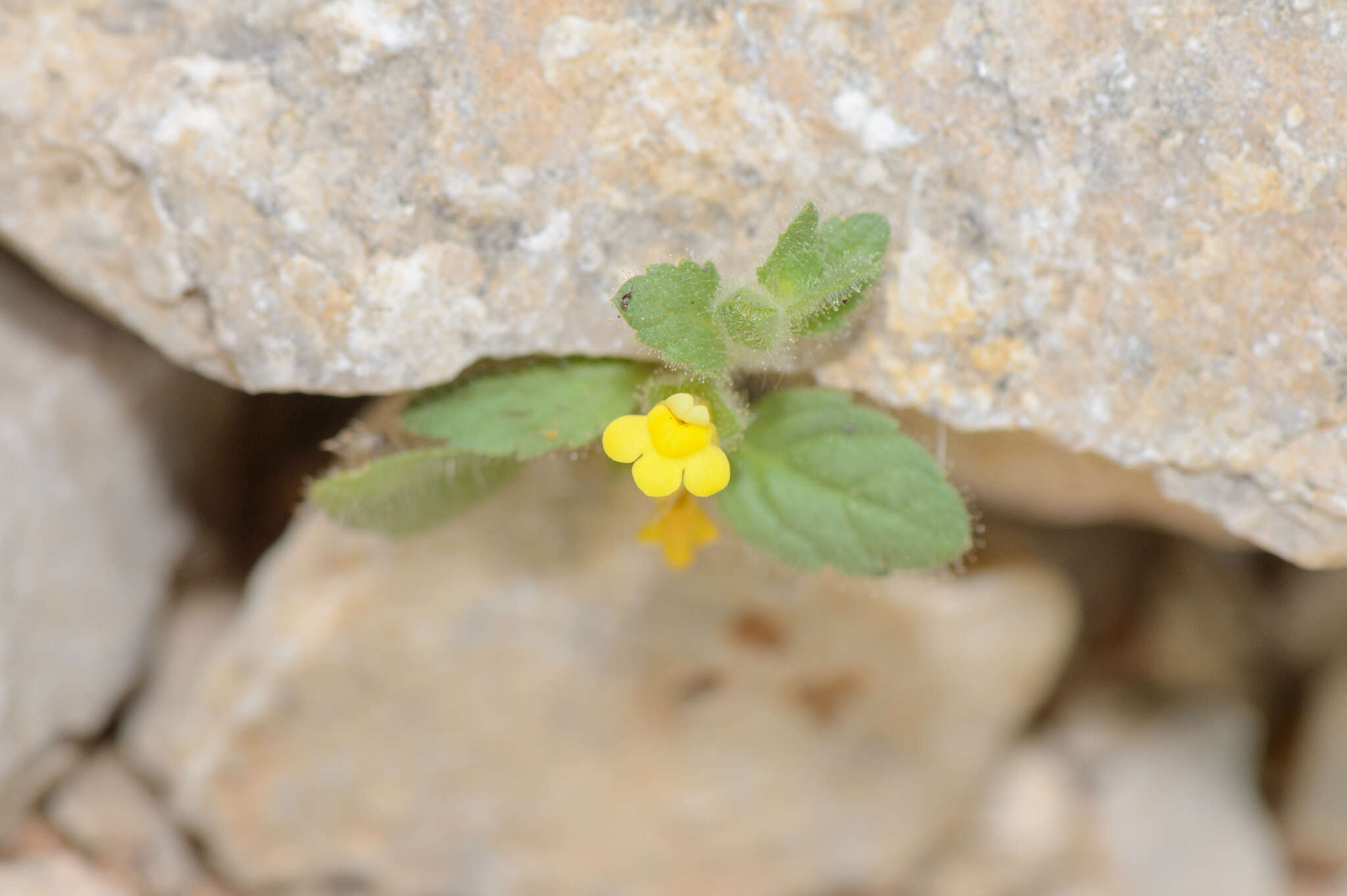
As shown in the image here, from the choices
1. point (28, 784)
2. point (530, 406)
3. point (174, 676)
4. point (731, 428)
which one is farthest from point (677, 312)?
point (28, 784)

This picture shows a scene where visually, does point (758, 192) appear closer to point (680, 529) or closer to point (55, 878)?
point (680, 529)

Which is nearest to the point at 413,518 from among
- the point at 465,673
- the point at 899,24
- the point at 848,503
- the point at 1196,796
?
the point at 465,673

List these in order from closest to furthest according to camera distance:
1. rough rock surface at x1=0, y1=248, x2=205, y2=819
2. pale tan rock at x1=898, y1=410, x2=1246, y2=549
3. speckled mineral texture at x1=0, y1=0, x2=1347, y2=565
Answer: speckled mineral texture at x1=0, y1=0, x2=1347, y2=565 < pale tan rock at x1=898, y1=410, x2=1246, y2=549 < rough rock surface at x1=0, y1=248, x2=205, y2=819

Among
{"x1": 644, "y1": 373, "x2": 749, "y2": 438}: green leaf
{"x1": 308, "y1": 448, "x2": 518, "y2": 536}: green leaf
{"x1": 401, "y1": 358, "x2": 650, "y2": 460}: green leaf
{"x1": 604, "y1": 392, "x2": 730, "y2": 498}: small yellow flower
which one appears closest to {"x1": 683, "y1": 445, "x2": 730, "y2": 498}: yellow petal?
{"x1": 604, "y1": 392, "x2": 730, "y2": 498}: small yellow flower

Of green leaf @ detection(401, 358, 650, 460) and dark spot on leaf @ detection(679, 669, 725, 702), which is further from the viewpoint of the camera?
dark spot on leaf @ detection(679, 669, 725, 702)

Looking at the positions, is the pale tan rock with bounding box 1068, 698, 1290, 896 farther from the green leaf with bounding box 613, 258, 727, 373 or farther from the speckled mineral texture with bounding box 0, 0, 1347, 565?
the green leaf with bounding box 613, 258, 727, 373

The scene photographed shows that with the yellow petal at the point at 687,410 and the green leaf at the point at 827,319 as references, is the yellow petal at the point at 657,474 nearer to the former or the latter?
the yellow petal at the point at 687,410
